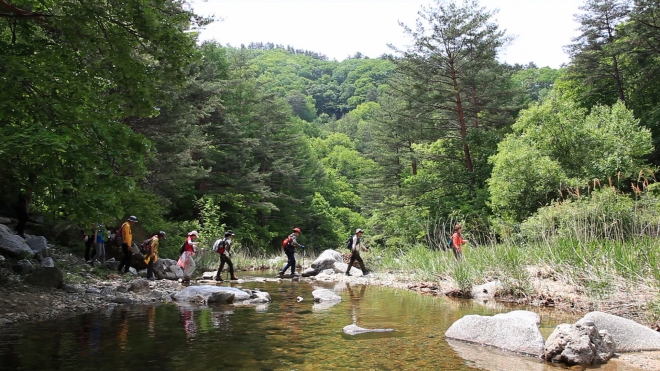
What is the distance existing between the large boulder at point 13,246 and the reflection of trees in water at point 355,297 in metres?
7.64

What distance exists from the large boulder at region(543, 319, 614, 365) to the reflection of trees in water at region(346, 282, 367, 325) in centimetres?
313

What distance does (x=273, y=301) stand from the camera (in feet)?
34.1

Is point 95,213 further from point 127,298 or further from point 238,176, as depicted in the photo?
point 238,176

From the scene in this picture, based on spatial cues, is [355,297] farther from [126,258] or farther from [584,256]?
[126,258]

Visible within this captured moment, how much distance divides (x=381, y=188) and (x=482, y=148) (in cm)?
1522

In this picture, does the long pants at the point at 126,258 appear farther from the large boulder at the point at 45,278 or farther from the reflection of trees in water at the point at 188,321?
the reflection of trees in water at the point at 188,321

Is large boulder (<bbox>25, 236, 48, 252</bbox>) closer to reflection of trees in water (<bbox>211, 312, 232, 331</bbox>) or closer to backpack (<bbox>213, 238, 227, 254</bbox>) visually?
backpack (<bbox>213, 238, 227, 254</bbox>)

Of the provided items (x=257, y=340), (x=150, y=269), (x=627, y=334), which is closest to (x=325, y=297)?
(x=257, y=340)

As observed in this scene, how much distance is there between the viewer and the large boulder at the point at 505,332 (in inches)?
219

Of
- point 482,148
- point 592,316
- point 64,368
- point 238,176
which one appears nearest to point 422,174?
point 482,148

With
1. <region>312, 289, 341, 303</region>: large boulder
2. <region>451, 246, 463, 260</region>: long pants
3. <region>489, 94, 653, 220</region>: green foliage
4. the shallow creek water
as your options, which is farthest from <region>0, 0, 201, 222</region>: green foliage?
<region>489, 94, 653, 220</region>: green foliage

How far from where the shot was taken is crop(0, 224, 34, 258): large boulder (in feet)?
36.0

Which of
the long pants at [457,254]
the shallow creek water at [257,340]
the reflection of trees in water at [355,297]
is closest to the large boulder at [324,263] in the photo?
the reflection of trees in water at [355,297]

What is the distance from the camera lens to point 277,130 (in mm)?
39562
